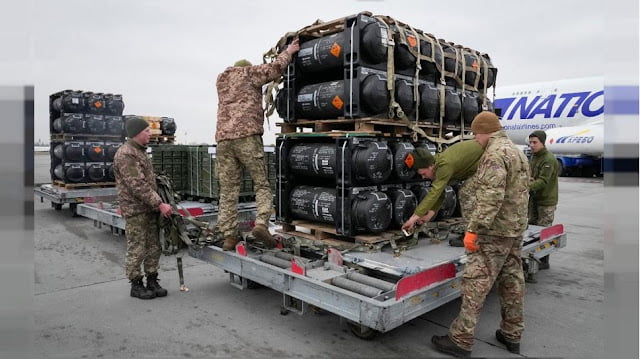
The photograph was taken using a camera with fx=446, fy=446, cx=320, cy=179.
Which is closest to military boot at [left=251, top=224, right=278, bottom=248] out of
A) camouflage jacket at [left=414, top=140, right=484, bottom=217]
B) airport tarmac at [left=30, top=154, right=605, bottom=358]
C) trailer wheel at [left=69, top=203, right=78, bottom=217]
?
airport tarmac at [left=30, top=154, right=605, bottom=358]

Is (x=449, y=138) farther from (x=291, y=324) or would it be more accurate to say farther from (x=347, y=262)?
(x=291, y=324)

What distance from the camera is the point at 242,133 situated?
5266 millimetres

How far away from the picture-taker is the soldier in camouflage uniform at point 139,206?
5.16m

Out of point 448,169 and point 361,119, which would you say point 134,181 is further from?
point 448,169

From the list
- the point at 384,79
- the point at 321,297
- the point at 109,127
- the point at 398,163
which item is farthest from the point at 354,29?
the point at 109,127

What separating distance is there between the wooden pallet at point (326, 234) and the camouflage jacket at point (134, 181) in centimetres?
167

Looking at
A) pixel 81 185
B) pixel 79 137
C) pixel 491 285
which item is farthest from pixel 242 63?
pixel 79 137

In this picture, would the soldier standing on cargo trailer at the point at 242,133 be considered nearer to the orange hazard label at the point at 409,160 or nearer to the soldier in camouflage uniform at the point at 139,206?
the soldier in camouflage uniform at the point at 139,206

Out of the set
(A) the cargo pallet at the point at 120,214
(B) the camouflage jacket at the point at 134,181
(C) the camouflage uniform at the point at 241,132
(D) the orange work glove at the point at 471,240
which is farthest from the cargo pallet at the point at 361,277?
(A) the cargo pallet at the point at 120,214

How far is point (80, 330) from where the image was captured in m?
4.43

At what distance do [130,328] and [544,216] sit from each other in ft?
19.2

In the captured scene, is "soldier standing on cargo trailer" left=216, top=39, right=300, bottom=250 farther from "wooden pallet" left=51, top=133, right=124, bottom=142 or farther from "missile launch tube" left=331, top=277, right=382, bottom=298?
"wooden pallet" left=51, top=133, right=124, bottom=142

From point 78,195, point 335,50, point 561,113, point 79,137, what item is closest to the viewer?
point 335,50

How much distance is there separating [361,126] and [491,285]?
7.04 feet
